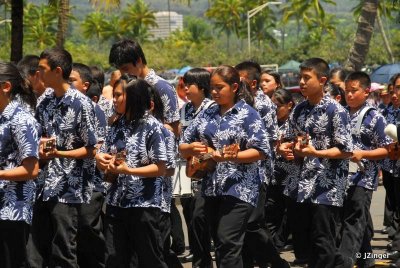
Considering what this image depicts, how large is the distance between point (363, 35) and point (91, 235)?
13.2 metres

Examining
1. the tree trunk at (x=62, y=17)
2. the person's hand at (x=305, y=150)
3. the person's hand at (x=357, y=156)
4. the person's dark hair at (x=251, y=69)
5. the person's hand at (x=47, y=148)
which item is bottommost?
the person's hand at (x=357, y=156)

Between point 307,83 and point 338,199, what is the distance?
98cm

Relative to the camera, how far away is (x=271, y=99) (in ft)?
36.2

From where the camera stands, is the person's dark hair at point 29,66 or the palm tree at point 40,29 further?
the palm tree at point 40,29

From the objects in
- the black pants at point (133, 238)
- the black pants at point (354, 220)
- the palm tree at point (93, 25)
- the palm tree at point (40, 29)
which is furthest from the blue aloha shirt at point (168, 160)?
the palm tree at point (93, 25)

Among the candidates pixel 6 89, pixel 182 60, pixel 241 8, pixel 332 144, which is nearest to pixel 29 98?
pixel 6 89

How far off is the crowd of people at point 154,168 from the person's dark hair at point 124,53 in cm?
1

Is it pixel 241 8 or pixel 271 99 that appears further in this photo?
pixel 241 8

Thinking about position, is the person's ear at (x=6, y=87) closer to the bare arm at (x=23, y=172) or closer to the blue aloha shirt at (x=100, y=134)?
the bare arm at (x=23, y=172)

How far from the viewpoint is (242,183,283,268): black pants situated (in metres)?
8.62

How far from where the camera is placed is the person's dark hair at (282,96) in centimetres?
1117

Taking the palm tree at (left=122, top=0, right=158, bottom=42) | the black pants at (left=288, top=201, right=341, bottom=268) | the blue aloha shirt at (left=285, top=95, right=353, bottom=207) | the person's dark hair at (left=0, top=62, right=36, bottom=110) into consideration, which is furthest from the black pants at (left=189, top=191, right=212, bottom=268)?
the palm tree at (left=122, top=0, right=158, bottom=42)

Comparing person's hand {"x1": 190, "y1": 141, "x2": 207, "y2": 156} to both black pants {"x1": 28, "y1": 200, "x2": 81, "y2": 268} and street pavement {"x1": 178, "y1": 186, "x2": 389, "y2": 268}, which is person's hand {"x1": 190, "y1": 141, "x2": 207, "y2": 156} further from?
street pavement {"x1": 178, "y1": 186, "x2": 389, "y2": 268}

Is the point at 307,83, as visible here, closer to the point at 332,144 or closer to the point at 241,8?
the point at 332,144
